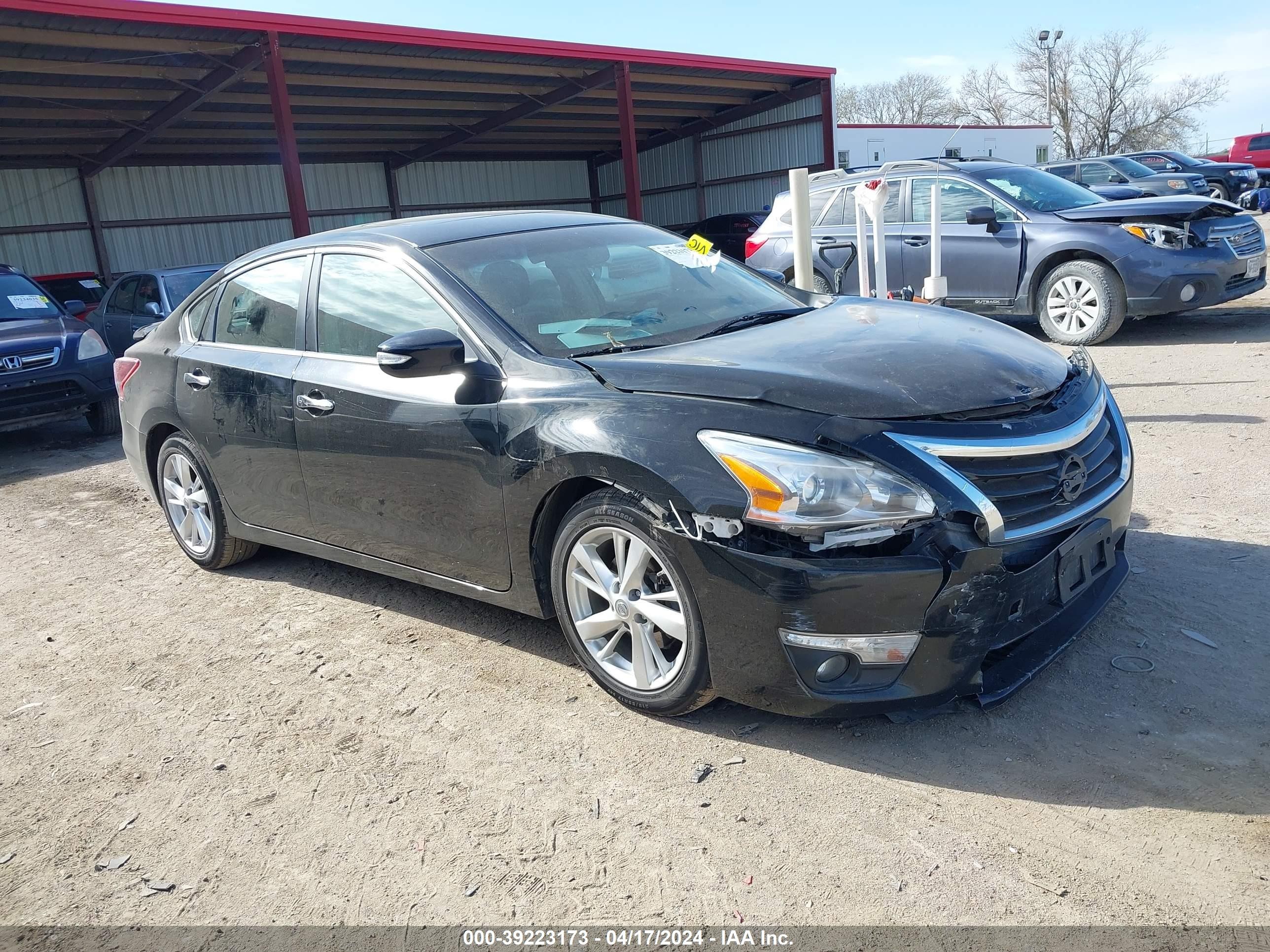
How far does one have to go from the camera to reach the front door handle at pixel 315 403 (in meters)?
4.00

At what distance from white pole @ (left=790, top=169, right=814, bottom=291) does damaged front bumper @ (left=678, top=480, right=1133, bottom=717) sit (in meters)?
3.67

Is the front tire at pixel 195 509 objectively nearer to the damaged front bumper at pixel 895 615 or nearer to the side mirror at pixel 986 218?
the damaged front bumper at pixel 895 615

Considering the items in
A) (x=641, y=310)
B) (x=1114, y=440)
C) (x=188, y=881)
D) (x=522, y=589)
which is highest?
(x=641, y=310)

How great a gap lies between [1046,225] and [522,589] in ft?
23.9

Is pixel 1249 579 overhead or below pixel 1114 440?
below

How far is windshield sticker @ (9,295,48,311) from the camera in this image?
9.23m

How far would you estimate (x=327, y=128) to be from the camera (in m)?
21.7

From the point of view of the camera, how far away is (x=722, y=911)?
235cm

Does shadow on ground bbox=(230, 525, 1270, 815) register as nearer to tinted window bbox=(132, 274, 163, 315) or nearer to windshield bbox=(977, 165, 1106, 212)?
windshield bbox=(977, 165, 1106, 212)

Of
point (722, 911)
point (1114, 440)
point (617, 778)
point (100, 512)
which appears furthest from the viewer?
point (100, 512)

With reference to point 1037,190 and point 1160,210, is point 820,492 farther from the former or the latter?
point 1037,190

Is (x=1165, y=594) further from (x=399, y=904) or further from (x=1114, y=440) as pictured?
(x=399, y=904)

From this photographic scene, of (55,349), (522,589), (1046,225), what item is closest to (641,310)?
(522,589)

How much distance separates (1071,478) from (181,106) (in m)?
18.1
